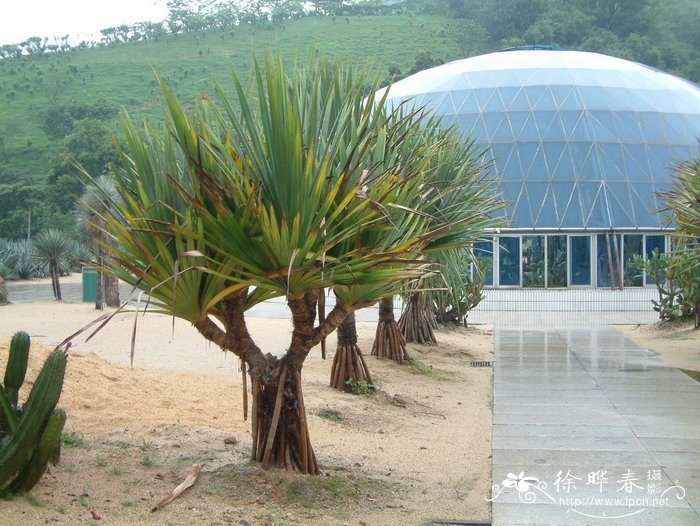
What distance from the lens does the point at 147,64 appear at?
86.3 m

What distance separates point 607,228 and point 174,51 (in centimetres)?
7034

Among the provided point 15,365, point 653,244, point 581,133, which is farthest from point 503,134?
point 15,365

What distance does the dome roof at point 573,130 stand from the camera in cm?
3497

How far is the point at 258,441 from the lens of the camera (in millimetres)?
6121

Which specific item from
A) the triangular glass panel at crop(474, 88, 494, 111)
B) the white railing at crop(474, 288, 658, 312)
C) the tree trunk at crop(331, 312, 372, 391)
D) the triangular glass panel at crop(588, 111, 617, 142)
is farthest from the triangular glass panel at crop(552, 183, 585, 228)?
the tree trunk at crop(331, 312, 372, 391)

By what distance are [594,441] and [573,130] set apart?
30.1 meters

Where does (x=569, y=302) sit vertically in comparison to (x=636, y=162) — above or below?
below

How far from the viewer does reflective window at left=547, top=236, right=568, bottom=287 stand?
35375mm

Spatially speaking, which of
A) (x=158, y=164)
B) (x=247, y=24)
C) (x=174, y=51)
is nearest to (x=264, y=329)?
(x=158, y=164)

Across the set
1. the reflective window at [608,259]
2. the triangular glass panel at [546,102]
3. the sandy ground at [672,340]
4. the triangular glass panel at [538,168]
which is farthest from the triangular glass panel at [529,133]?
the sandy ground at [672,340]

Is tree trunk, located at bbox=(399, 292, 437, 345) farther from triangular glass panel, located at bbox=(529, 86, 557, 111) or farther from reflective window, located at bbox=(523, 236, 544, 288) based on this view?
triangular glass panel, located at bbox=(529, 86, 557, 111)

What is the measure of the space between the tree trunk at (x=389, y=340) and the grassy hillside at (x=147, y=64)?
4894cm

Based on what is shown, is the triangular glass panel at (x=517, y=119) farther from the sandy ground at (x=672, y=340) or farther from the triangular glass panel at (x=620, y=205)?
the sandy ground at (x=672, y=340)

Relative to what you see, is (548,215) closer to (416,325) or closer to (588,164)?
(588,164)
